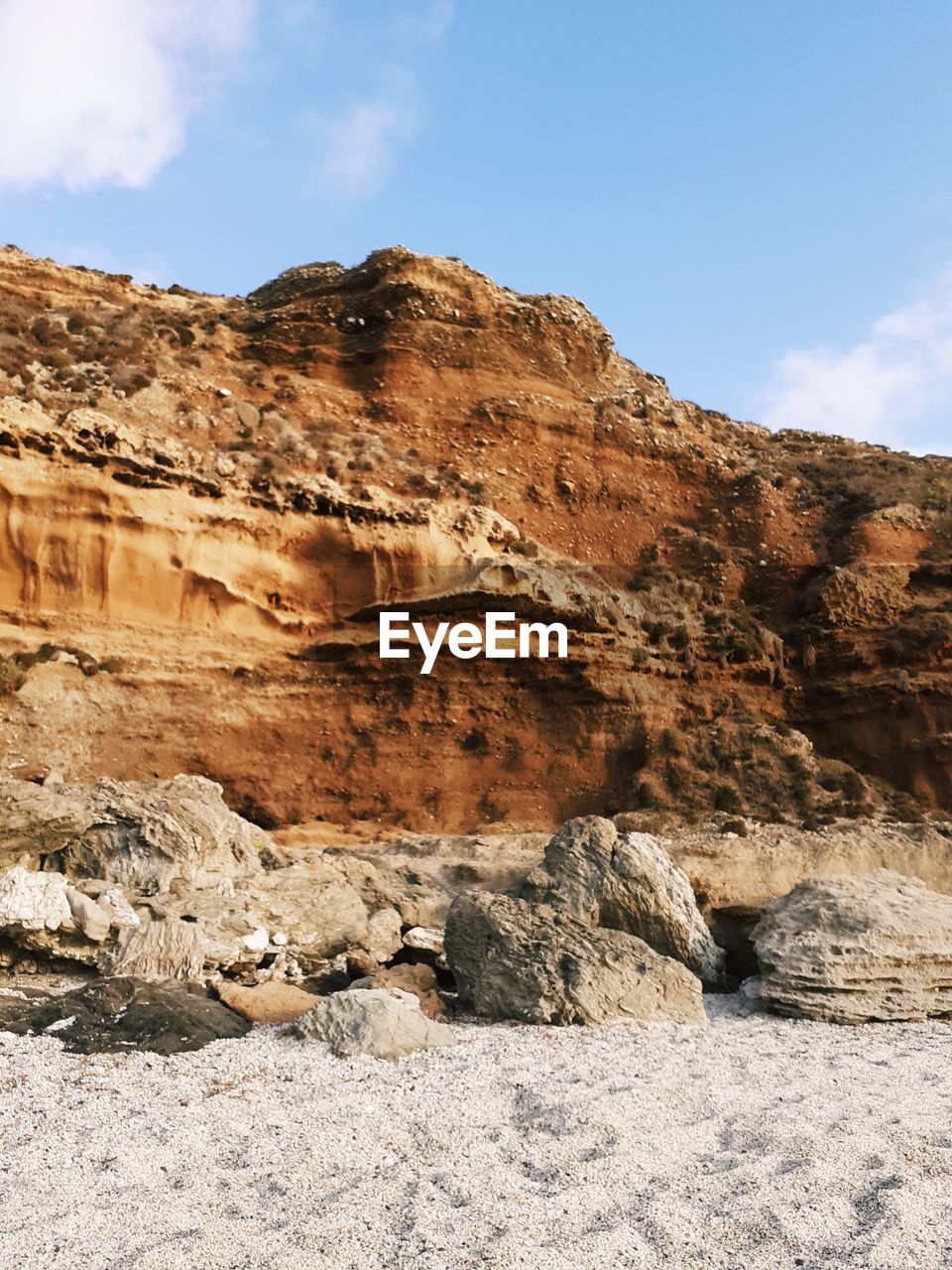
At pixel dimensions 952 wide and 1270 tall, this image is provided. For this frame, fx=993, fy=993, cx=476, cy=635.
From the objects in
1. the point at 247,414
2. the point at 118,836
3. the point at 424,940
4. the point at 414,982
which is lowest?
the point at 414,982

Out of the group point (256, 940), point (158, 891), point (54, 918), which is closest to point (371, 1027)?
point (256, 940)

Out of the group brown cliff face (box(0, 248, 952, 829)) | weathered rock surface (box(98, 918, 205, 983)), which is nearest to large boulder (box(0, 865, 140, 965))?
weathered rock surface (box(98, 918, 205, 983))

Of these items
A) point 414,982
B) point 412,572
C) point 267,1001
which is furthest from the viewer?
point 412,572

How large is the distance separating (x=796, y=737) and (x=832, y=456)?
15.6 m

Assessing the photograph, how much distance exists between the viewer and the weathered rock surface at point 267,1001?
342 inches

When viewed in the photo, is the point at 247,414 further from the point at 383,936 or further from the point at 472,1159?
the point at 472,1159

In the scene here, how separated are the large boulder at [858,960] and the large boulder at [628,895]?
96cm

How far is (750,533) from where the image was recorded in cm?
2798

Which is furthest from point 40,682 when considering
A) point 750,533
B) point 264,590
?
point 750,533

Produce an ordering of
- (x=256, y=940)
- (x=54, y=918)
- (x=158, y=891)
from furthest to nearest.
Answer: (x=158, y=891) → (x=256, y=940) → (x=54, y=918)

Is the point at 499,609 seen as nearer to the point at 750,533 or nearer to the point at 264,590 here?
the point at 264,590

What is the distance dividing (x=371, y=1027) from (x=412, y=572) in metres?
13.2

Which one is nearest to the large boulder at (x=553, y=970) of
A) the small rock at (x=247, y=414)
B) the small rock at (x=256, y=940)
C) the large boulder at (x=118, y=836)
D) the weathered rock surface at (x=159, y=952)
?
the small rock at (x=256, y=940)

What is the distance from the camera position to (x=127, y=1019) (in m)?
7.97
